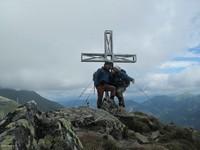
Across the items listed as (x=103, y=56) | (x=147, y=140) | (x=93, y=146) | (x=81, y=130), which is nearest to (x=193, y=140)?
(x=147, y=140)

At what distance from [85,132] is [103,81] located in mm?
9425

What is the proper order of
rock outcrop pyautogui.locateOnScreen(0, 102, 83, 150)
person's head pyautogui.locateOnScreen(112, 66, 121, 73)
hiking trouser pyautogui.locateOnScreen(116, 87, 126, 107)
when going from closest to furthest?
rock outcrop pyautogui.locateOnScreen(0, 102, 83, 150), person's head pyautogui.locateOnScreen(112, 66, 121, 73), hiking trouser pyautogui.locateOnScreen(116, 87, 126, 107)

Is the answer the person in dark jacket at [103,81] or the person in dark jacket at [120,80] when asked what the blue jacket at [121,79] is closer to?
the person in dark jacket at [120,80]

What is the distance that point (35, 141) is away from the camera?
1033 cm

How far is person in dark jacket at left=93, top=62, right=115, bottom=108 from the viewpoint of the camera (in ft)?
94.6

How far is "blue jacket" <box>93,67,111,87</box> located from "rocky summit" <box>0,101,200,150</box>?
172 cm

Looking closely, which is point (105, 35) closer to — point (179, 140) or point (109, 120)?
point (109, 120)

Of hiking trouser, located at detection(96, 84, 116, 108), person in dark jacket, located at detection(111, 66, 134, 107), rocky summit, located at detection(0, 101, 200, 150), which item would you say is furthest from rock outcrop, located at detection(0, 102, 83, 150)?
→ person in dark jacket, located at detection(111, 66, 134, 107)

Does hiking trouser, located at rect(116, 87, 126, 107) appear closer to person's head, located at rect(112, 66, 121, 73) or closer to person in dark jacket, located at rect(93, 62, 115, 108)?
person in dark jacket, located at rect(93, 62, 115, 108)

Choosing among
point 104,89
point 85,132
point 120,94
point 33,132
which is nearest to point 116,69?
point 104,89

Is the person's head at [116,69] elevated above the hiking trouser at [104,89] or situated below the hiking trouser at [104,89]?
above

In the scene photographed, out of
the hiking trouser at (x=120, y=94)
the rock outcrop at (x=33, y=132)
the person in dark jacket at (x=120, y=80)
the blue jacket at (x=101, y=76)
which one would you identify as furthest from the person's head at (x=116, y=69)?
the rock outcrop at (x=33, y=132)

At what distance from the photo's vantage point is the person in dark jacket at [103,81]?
28.8 metres

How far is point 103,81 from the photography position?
29.0m
